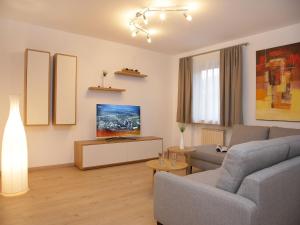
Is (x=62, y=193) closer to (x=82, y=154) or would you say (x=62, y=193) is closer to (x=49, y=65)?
(x=82, y=154)

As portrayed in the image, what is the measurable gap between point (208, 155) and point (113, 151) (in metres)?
1.88

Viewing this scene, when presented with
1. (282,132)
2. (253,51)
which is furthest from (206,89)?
(282,132)

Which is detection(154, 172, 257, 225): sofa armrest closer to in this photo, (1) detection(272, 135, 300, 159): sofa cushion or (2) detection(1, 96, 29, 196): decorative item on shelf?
(1) detection(272, 135, 300, 159): sofa cushion

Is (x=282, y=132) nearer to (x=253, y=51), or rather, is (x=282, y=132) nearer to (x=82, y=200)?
(x=253, y=51)

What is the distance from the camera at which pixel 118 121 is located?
4711 millimetres

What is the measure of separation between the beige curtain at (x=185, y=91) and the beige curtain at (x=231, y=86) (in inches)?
35.8

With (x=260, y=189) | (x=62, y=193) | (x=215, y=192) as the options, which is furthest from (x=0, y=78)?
(x=260, y=189)

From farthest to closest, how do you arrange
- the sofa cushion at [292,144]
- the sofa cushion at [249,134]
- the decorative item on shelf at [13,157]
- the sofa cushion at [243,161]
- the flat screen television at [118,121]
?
the flat screen television at [118,121], the sofa cushion at [249,134], the decorative item on shelf at [13,157], the sofa cushion at [292,144], the sofa cushion at [243,161]

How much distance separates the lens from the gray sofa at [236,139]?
3420 mm

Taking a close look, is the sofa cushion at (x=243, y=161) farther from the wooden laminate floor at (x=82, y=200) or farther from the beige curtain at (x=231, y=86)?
the beige curtain at (x=231, y=86)

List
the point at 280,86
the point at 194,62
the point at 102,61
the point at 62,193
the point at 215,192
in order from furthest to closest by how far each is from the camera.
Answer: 1. the point at 194,62
2. the point at 102,61
3. the point at 280,86
4. the point at 62,193
5. the point at 215,192

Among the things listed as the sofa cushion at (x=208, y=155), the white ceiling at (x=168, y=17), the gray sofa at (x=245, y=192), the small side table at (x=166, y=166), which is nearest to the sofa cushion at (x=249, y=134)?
the sofa cushion at (x=208, y=155)

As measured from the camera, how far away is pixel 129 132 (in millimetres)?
4879

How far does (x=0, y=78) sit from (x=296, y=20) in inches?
194
